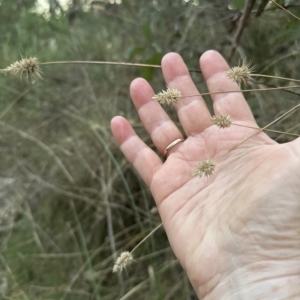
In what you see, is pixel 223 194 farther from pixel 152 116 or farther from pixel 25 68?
pixel 25 68

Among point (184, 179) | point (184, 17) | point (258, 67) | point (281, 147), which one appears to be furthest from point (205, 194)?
point (184, 17)

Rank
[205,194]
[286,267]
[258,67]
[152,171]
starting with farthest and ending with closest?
[258,67] → [152,171] → [205,194] → [286,267]

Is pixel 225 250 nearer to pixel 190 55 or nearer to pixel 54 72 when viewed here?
pixel 190 55

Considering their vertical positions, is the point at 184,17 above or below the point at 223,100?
above

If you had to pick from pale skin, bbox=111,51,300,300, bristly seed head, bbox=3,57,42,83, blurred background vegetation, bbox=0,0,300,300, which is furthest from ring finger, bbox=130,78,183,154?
bristly seed head, bbox=3,57,42,83

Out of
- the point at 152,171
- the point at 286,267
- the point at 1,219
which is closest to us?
the point at 286,267

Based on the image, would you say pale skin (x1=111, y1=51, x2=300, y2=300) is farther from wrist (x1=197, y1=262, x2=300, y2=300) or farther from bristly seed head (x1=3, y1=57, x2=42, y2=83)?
bristly seed head (x1=3, y1=57, x2=42, y2=83)

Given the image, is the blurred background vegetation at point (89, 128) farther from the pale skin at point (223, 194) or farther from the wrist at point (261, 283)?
the wrist at point (261, 283)

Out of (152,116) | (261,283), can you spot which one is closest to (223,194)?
(261,283)
